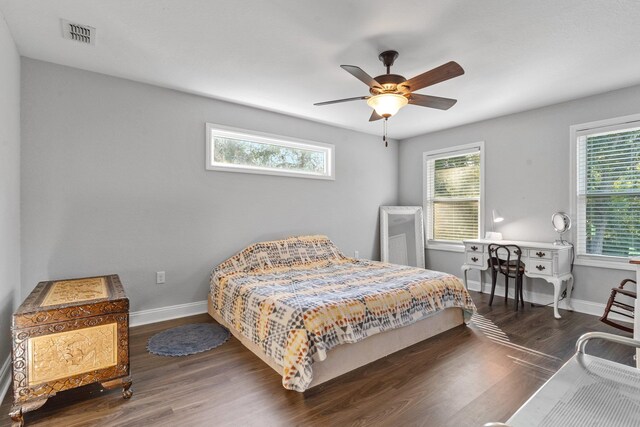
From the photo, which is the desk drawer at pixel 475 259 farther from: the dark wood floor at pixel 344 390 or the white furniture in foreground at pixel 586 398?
the white furniture in foreground at pixel 586 398

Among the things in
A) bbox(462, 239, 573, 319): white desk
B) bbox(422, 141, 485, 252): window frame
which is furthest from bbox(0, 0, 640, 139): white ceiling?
bbox(462, 239, 573, 319): white desk

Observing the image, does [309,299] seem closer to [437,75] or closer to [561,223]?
[437,75]

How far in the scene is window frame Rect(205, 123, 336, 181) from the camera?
3.78 meters

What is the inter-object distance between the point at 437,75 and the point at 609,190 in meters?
2.88

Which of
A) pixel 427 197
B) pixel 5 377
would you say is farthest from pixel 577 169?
pixel 5 377

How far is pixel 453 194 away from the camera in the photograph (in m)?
5.16

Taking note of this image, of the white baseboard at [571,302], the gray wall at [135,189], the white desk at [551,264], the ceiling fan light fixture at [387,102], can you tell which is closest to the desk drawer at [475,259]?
the white desk at [551,264]

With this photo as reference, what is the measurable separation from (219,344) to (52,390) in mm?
1209

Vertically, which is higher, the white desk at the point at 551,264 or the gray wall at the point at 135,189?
the gray wall at the point at 135,189

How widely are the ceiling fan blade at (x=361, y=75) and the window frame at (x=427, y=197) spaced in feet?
9.77

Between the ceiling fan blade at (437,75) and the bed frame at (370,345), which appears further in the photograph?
the bed frame at (370,345)

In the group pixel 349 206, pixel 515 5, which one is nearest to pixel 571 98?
pixel 515 5

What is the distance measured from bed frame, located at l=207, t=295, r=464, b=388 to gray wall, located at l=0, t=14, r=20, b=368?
165 centimetres

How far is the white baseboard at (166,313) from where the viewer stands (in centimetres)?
331
